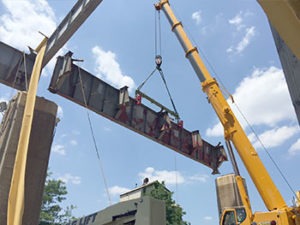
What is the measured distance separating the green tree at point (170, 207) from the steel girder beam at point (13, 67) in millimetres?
19605

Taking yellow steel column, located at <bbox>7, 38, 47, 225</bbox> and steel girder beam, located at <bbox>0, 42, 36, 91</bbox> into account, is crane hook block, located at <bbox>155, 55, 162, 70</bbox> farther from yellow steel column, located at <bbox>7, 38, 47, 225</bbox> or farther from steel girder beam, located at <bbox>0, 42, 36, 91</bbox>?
yellow steel column, located at <bbox>7, 38, 47, 225</bbox>

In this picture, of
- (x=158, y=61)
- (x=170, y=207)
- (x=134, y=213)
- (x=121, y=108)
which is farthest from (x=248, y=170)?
(x=170, y=207)

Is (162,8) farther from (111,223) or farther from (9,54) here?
(111,223)

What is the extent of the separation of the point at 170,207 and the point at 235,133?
1945cm

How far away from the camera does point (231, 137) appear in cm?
999

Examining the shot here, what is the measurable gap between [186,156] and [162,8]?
7836 mm

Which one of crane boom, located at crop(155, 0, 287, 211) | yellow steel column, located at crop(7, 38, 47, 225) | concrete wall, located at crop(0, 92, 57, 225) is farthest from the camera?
crane boom, located at crop(155, 0, 287, 211)

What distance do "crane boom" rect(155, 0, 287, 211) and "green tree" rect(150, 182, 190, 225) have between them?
675 inches

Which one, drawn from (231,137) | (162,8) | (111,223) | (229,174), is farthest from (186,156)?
(111,223)

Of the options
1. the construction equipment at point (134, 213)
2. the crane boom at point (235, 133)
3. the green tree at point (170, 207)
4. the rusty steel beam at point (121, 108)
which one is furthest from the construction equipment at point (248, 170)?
the green tree at point (170, 207)

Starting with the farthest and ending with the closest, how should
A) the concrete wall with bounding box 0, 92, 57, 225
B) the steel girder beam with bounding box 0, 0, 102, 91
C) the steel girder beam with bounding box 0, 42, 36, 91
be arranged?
the steel girder beam with bounding box 0, 42, 36, 91
the steel girder beam with bounding box 0, 0, 102, 91
the concrete wall with bounding box 0, 92, 57, 225

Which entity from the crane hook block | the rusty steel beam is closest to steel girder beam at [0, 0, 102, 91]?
the rusty steel beam

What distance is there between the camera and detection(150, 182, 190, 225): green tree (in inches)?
1079

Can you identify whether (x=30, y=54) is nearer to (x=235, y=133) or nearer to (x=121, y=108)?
(x=121, y=108)
